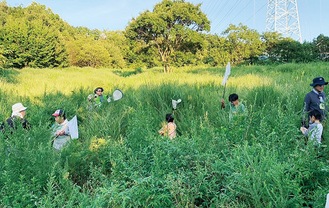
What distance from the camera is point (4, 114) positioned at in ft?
22.4

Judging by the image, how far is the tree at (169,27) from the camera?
27.1m

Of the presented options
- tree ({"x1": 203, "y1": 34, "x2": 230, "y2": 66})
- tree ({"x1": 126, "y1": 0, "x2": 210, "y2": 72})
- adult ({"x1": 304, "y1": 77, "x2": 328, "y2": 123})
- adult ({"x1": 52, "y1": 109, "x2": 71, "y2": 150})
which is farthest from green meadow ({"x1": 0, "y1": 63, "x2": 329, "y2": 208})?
tree ({"x1": 203, "y1": 34, "x2": 230, "y2": 66})

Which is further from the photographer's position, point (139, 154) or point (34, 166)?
point (139, 154)

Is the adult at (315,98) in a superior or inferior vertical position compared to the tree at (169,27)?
inferior

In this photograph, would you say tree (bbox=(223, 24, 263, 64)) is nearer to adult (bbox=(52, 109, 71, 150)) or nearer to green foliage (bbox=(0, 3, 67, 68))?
green foliage (bbox=(0, 3, 67, 68))

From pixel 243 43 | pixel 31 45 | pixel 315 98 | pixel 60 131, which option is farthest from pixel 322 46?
pixel 31 45

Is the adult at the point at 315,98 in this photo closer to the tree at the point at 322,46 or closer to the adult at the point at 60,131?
the adult at the point at 60,131

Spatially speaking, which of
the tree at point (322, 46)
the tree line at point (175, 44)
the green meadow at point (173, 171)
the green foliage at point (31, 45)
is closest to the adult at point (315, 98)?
the green meadow at point (173, 171)

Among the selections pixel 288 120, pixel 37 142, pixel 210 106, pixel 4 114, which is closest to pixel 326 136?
pixel 288 120

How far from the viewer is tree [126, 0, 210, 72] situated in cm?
2706

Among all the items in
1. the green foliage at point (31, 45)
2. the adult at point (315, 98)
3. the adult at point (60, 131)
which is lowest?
the adult at point (60, 131)

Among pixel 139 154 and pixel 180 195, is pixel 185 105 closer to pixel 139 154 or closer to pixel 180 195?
pixel 139 154

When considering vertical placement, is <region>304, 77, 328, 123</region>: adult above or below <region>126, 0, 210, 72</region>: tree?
below

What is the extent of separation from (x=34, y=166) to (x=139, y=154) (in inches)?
48.8
